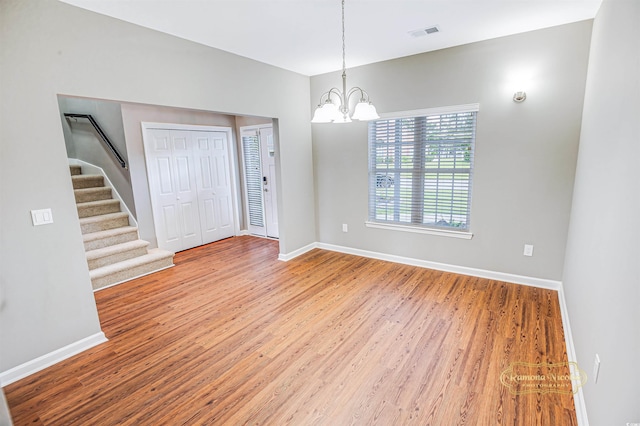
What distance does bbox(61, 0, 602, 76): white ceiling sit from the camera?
2402 millimetres

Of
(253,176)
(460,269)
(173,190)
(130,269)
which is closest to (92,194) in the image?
(173,190)

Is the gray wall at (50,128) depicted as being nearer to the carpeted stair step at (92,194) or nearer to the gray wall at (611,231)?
the carpeted stair step at (92,194)

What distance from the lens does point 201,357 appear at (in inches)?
95.3

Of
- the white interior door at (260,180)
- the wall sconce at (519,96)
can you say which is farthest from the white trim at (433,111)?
the white interior door at (260,180)

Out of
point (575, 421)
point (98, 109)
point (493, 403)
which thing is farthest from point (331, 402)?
point (98, 109)

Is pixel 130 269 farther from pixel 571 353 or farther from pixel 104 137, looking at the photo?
pixel 571 353

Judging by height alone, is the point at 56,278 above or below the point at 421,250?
above

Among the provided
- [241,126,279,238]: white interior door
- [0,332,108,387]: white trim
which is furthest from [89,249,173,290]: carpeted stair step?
[241,126,279,238]: white interior door

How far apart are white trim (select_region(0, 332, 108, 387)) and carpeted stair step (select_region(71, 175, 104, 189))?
10.2 ft

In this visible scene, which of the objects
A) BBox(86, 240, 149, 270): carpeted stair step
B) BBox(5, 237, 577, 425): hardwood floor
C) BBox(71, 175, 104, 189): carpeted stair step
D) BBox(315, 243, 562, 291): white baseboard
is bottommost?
BBox(5, 237, 577, 425): hardwood floor

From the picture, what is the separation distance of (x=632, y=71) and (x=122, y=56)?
348 cm

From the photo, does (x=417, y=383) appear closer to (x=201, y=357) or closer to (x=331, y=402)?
(x=331, y=402)

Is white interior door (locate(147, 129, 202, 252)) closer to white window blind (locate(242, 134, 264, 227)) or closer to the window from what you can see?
white window blind (locate(242, 134, 264, 227))

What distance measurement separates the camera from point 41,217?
2.28 metres
